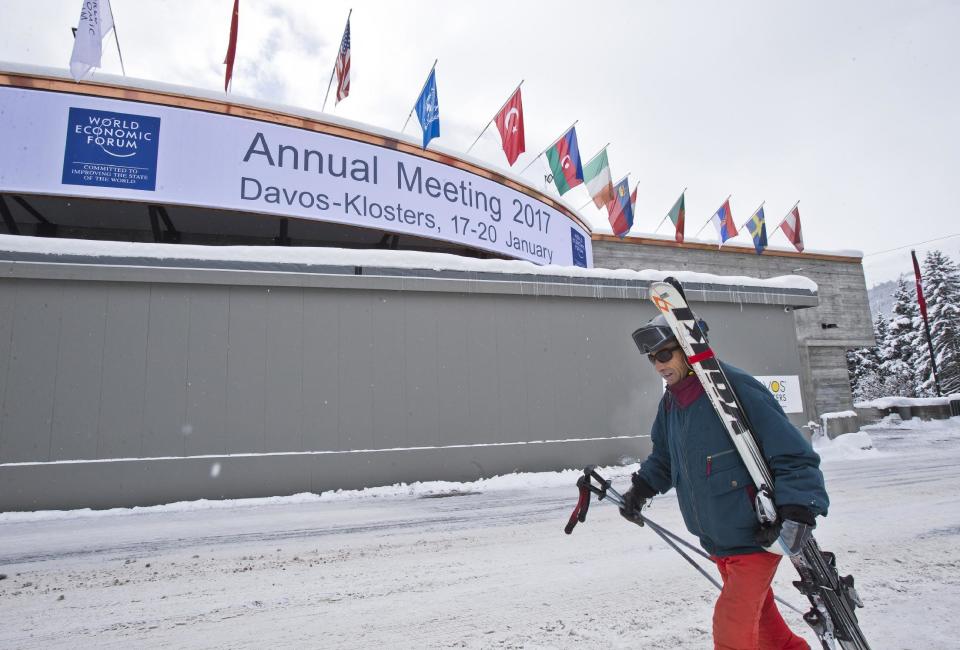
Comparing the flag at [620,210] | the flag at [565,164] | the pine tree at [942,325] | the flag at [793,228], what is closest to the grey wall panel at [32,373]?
the flag at [565,164]

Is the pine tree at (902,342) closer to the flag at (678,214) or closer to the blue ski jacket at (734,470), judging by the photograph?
the flag at (678,214)

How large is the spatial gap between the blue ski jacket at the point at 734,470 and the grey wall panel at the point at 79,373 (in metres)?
8.57

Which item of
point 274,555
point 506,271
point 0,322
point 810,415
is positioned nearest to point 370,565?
point 274,555

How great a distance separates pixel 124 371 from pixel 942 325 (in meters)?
48.3

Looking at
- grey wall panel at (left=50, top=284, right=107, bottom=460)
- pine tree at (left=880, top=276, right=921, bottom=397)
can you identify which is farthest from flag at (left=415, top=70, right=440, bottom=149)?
pine tree at (left=880, top=276, right=921, bottom=397)

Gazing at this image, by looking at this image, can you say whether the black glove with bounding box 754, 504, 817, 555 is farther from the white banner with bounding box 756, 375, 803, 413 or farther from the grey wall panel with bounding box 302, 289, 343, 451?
the white banner with bounding box 756, 375, 803, 413

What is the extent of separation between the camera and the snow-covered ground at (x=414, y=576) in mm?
3266

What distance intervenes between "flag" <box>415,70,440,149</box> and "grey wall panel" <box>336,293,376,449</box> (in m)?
5.56

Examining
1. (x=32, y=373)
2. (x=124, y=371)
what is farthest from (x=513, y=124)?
(x=32, y=373)

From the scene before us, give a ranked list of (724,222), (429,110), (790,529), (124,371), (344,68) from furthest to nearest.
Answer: (724,222) → (344,68) → (429,110) → (124,371) → (790,529)

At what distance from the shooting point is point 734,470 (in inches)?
84.0

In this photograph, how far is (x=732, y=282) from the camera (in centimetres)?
1206

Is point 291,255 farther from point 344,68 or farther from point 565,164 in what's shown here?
point 565,164

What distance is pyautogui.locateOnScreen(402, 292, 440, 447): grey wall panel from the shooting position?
9.13 m
